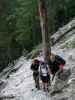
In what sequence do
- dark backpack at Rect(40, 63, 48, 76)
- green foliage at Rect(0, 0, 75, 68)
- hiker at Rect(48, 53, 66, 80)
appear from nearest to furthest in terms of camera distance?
hiker at Rect(48, 53, 66, 80)
dark backpack at Rect(40, 63, 48, 76)
green foliage at Rect(0, 0, 75, 68)

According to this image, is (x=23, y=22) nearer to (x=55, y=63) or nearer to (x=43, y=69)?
(x=43, y=69)

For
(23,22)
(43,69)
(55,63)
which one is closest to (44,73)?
(43,69)

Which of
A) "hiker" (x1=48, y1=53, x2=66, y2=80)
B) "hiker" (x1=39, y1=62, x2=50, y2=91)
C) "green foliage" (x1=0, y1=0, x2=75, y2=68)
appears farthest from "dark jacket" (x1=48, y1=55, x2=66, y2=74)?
"green foliage" (x1=0, y1=0, x2=75, y2=68)

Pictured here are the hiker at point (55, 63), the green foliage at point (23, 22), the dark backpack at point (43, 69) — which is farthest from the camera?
the green foliage at point (23, 22)

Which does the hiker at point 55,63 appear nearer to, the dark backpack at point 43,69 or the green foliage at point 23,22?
the dark backpack at point 43,69

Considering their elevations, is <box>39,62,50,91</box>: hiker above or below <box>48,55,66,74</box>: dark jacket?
below

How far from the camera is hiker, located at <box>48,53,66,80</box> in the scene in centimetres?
1587

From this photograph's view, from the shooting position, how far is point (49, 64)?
16.0 metres

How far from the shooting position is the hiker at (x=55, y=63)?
15867mm

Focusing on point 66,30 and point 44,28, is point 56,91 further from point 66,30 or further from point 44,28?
point 66,30

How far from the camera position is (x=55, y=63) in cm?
1588

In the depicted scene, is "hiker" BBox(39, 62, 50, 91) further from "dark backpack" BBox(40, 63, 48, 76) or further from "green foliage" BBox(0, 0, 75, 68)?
"green foliage" BBox(0, 0, 75, 68)

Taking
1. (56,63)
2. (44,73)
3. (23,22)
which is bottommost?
(23,22)

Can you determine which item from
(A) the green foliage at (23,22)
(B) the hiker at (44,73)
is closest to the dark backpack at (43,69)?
(B) the hiker at (44,73)
